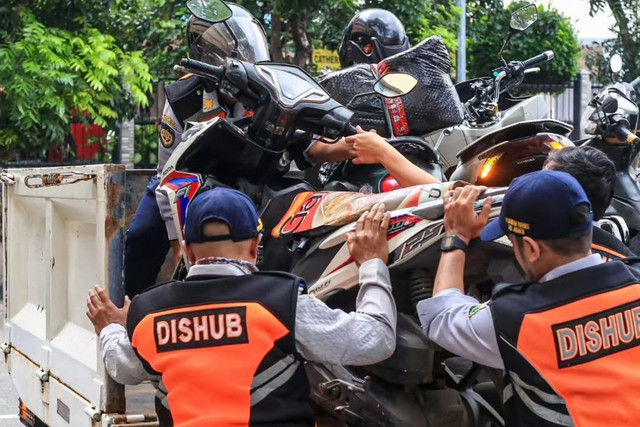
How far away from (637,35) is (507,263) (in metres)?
15.5

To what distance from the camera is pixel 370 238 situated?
3258 millimetres

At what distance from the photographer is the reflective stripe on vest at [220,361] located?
2.80m

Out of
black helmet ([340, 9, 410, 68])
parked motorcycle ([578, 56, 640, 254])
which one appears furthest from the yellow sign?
black helmet ([340, 9, 410, 68])

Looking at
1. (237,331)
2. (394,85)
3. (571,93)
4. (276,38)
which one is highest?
(276,38)

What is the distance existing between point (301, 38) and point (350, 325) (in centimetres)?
1030

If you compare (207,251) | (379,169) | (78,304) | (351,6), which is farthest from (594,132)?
(351,6)

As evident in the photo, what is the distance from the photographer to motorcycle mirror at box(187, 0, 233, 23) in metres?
4.20

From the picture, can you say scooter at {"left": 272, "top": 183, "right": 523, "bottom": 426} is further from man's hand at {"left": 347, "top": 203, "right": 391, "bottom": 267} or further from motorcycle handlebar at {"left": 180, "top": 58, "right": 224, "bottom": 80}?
motorcycle handlebar at {"left": 180, "top": 58, "right": 224, "bottom": 80}

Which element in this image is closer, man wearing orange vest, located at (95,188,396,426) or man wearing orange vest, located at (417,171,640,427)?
man wearing orange vest, located at (417,171,640,427)

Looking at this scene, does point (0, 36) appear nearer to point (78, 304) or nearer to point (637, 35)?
point (78, 304)

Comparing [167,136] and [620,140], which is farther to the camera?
[620,140]

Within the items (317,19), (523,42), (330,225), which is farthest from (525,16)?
(523,42)

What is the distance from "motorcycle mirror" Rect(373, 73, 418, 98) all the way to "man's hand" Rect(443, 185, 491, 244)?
729mm

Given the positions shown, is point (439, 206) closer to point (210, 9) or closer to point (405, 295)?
point (405, 295)
